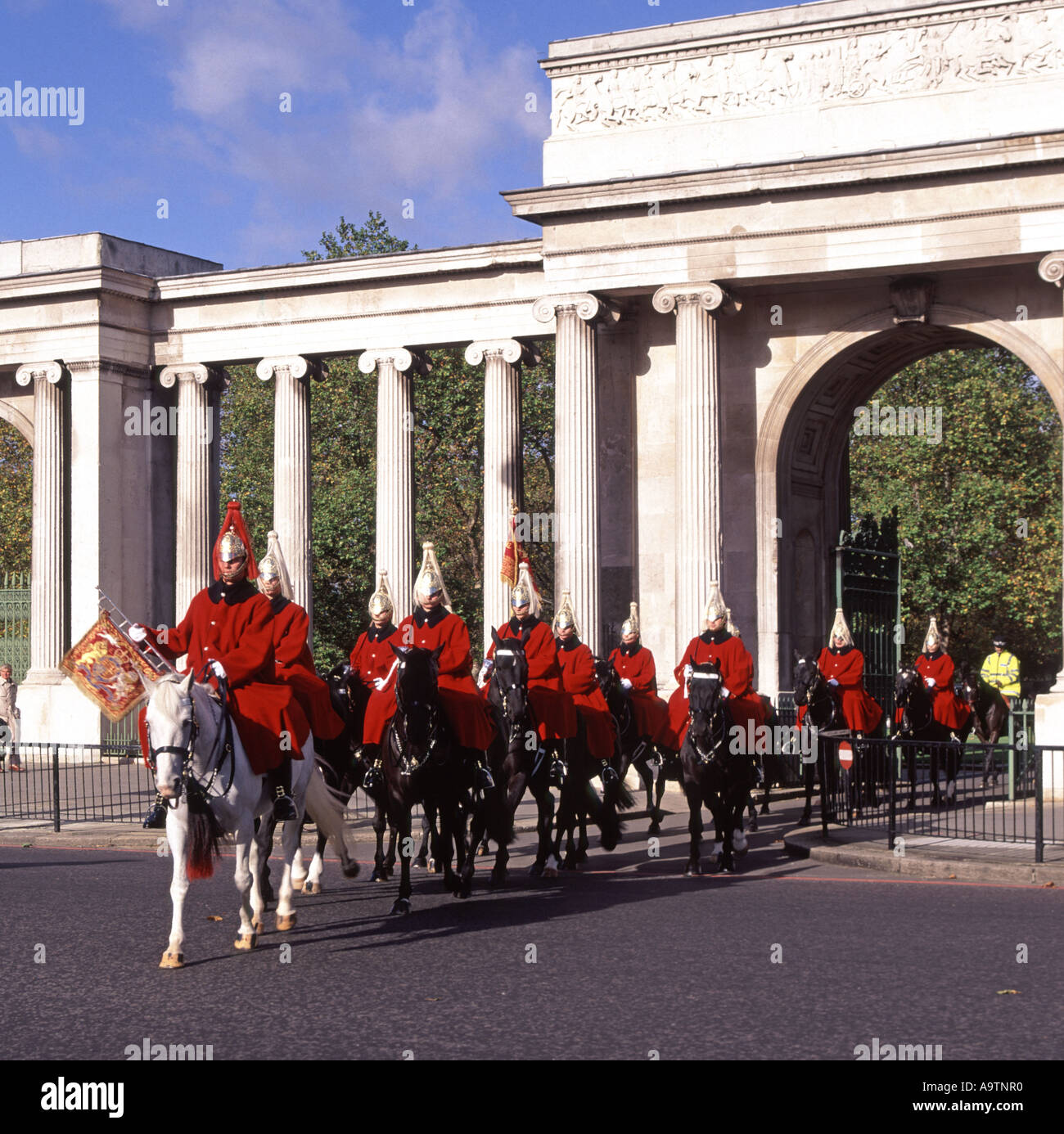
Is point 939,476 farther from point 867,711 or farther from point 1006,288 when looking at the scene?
point 867,711

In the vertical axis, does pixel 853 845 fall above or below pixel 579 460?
below

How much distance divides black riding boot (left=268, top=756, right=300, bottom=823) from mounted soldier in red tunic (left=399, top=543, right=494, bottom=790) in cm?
160

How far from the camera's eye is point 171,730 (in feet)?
36.2

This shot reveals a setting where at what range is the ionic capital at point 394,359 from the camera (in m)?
33.8

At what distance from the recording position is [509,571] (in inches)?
889

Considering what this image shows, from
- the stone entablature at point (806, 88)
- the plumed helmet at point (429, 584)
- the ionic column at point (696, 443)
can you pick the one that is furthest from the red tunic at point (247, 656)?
the stone entablature at point (806, 88)

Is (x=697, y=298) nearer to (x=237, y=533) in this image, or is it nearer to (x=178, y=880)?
(x=237, y=533)

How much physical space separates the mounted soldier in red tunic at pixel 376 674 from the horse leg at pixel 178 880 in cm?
308

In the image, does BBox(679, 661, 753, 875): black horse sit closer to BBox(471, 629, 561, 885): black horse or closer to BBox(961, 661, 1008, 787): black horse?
BBox(471, 629, 561, 885): black horse

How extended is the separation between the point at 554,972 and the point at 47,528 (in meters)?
26.4

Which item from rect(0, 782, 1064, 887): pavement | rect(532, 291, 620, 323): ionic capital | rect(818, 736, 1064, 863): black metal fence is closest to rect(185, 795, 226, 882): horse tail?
rect(0, 782, 1064, 887): pavement

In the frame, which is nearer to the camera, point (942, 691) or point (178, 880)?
point (178, 880)

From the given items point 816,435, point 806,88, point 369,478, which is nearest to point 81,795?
point 816,435
